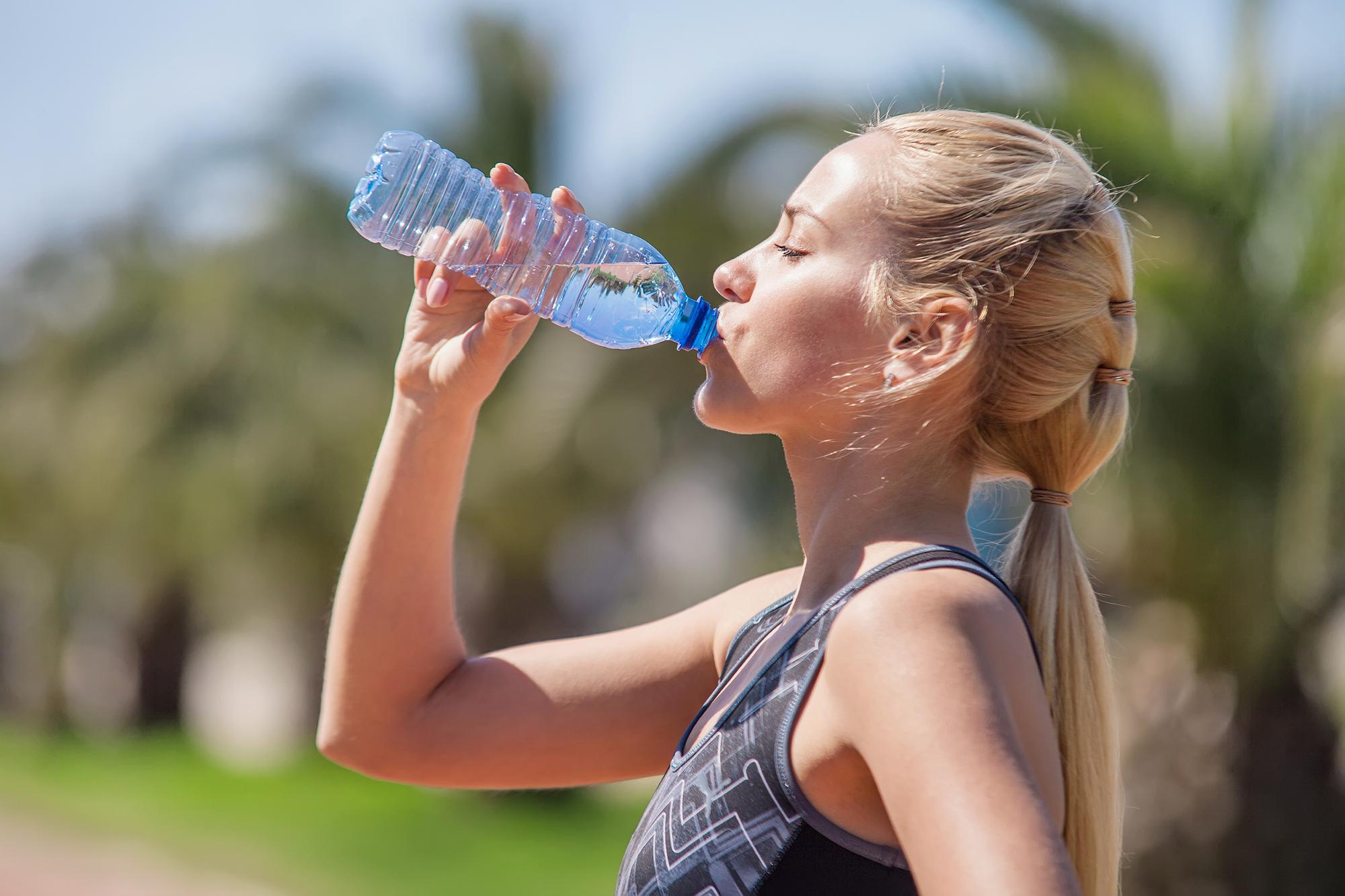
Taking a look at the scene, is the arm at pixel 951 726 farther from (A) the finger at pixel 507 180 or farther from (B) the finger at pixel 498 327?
(A) the finger at pixel 507 180

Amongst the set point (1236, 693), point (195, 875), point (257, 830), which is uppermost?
point (1236, 693)

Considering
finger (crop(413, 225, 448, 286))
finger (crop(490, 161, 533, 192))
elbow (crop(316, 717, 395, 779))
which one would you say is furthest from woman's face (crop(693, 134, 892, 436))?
elbow (crop(316, 717, 395, 779))

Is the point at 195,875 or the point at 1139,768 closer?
the point at 1139,768

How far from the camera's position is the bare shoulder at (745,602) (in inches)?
79.0

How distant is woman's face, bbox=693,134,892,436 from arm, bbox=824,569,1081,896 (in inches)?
14.7

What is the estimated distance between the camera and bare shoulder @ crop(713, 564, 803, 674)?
2008mm

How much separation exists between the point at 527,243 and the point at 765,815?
1.07 meters

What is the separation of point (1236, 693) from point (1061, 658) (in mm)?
3924

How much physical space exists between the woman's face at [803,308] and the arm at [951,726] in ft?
1.23

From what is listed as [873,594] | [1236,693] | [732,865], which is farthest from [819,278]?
[1236,693]

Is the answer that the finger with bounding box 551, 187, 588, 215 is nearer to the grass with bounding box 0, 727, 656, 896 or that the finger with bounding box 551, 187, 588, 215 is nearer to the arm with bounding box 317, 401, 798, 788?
the arm with bounding box 317, 401, 798, 788

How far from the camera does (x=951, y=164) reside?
1.78 m

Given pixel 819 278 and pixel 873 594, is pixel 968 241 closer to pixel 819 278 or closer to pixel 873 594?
pixel 819 278

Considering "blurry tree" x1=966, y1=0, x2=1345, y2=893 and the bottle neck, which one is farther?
"blurry tree" x1=966, y1=0, x2=1345, y2=893
